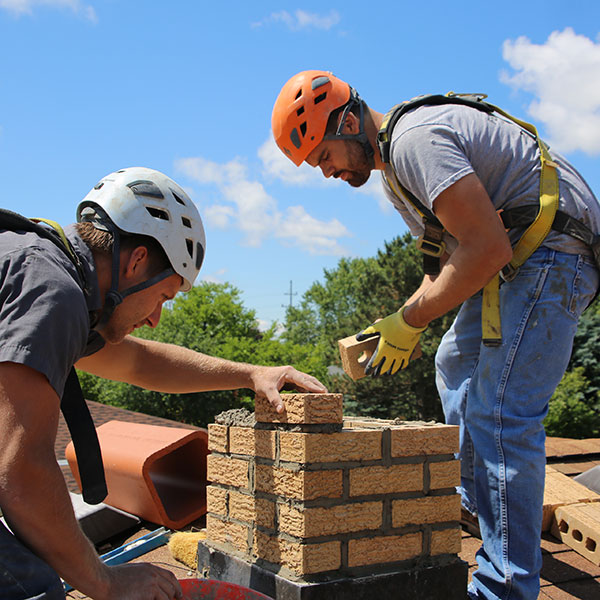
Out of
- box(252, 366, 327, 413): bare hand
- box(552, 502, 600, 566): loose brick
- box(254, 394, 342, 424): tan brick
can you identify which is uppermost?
box(252, 366, 327, 413): bare hand

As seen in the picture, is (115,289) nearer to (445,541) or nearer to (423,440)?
(423,440)

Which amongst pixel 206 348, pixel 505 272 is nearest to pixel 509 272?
pixel 505 272

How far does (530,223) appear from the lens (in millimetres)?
2699

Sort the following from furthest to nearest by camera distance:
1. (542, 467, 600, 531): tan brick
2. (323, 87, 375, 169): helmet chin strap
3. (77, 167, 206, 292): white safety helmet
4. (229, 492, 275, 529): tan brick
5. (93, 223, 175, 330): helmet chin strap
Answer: (542, 467, 600, 531): tan brick → (323, 87, 375, 169): helmet chin strap → (229, 492, 275, 529): tan brick → (77, 167, 206, 292): white safety helmet → (93, 223, 175, 330): helmet chin strap

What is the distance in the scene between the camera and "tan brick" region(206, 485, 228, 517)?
2.85 meters

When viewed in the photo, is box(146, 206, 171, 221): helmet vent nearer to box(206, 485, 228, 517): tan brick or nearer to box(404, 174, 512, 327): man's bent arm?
box(404, 174, 512, 327): man's bent arm

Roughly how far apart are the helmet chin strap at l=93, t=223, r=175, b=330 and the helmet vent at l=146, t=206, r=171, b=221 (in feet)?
0.54

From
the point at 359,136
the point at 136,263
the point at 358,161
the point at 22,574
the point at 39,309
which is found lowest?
the point at 22,574

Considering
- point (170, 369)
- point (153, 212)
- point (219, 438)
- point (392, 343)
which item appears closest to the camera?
point (153, 212)

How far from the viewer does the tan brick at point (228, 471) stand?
273 centimetres

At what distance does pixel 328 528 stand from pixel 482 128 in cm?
171

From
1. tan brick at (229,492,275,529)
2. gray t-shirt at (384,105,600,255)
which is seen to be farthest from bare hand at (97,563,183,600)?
gray t-shirt at (384,105,600,255)

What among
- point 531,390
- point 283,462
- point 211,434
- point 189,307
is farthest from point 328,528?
point 189,307

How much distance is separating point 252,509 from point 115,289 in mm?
1117
